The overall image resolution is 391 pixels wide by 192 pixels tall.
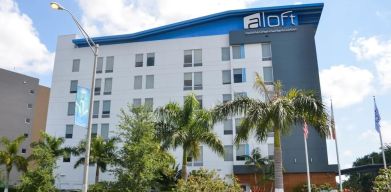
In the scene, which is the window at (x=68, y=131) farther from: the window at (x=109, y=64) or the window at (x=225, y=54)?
the window at (x=225, y=54)

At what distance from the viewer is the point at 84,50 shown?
55.3m

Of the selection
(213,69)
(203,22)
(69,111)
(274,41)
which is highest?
(203,22)

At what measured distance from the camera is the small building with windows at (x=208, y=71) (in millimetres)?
45625

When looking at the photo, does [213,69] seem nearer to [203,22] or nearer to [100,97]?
[203,22]

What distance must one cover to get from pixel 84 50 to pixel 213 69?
1838 centimetres

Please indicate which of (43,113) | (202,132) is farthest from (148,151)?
(43,113)

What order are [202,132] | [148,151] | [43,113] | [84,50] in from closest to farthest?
[148,151] → [202,132] → [84,50] → [43,113]

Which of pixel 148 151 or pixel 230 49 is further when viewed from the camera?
pixel 230 49

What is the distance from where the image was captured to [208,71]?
49.5 meters

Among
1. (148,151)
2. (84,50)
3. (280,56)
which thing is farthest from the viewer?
(84,50)

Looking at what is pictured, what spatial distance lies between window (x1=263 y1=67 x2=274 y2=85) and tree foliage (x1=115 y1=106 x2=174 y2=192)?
77.4 feet

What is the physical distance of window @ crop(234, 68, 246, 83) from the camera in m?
48.1

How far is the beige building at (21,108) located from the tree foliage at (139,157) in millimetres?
50612

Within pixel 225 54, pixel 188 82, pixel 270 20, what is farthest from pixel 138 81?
pixel 270 20
